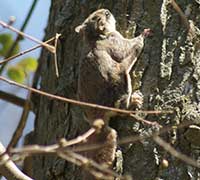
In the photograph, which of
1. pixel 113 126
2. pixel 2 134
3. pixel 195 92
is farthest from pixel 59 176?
pixel 2 134

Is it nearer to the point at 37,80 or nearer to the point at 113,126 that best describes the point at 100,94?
the point at 113,126

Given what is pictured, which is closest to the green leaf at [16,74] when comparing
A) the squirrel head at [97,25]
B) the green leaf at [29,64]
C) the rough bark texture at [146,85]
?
the green leaf at [29,64]

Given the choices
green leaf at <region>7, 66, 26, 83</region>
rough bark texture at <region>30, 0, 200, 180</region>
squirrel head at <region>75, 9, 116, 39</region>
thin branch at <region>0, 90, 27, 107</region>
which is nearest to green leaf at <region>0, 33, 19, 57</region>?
green leaf at <region>7, 66, 26, 83</region>

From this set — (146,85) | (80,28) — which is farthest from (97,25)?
(146,85)

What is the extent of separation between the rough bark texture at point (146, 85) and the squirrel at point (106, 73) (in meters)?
0.04

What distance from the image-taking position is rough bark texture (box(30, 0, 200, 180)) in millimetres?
2590

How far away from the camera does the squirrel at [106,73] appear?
2639 mm

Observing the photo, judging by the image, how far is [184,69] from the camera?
269cm

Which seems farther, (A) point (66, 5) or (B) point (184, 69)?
(A) point (66, 5)

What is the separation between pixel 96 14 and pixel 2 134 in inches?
121

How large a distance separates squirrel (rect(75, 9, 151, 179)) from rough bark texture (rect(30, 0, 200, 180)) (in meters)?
0.04

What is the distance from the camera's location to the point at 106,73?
276 cm

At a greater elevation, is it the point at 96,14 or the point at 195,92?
the point at 96,14

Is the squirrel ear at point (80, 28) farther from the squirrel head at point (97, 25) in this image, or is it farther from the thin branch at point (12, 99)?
the thin branch at point (12, 99)
